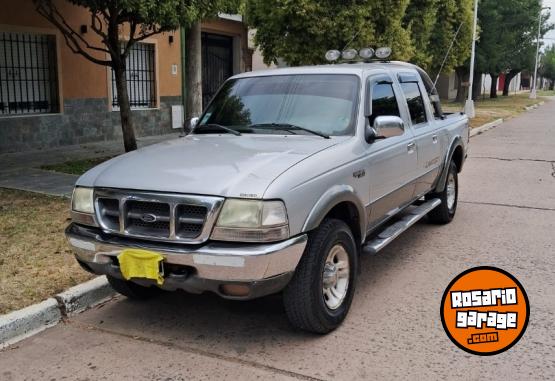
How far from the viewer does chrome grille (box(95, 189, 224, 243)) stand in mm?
3508

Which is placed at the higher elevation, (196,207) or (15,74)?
(15,74)

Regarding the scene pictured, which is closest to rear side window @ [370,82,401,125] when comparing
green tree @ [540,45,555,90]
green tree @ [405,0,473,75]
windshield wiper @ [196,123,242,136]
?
windshield wiper @ [196,123,242,136]

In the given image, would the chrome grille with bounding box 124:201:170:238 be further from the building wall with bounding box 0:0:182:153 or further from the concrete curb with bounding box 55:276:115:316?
the building wall with bounding box 0:0:182:153

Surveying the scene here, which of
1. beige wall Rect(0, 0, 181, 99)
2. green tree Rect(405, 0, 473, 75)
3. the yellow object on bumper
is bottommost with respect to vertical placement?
the yellow object on bumper

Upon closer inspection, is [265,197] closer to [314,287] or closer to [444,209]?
[314,287]


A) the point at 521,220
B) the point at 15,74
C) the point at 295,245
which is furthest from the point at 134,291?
the point at 15,74

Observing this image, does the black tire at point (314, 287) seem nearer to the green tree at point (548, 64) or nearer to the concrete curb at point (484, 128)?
the concrete curb at point (484, 128)

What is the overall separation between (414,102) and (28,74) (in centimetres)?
911

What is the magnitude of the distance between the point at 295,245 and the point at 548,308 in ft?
7.33

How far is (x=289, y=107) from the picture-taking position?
4.89m

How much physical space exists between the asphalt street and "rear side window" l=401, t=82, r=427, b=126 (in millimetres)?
1359

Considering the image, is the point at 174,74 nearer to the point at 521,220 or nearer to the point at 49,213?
the point at 49,213

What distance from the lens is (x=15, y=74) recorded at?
1187cm

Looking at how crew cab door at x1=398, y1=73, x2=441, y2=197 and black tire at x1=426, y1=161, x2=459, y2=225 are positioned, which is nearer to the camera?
crew cab door at x1=398, y1=73, x2=441, y2=197
